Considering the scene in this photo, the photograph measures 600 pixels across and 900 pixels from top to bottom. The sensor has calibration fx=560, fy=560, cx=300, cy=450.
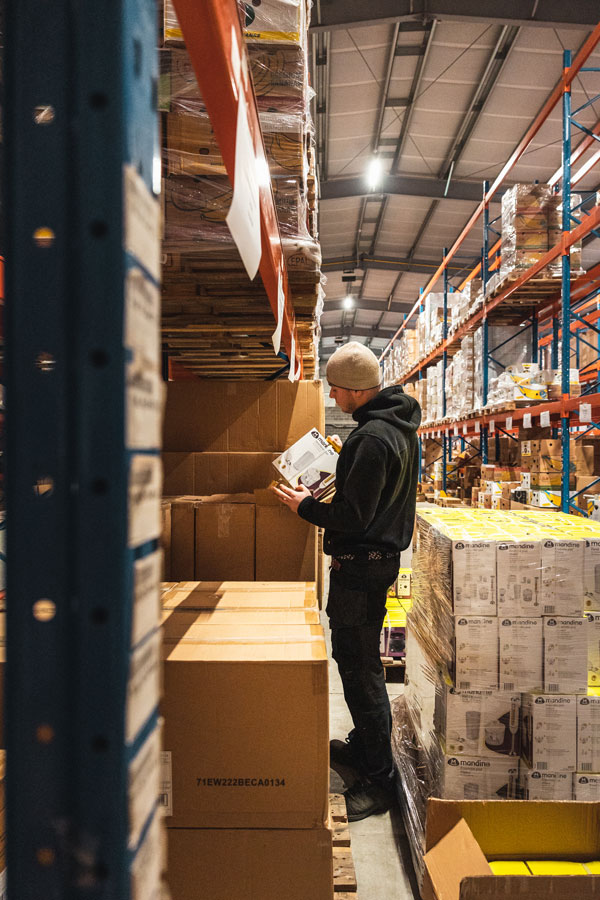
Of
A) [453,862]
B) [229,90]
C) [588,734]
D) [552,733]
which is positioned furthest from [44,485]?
[588,734]

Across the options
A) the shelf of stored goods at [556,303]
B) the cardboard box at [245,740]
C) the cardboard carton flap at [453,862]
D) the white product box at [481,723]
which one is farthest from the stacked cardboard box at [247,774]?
the shelf of stored goods at [556,303]

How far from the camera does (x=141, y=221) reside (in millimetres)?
516

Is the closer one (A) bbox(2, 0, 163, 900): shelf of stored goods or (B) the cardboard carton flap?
(A) bbox(2, 0, 163, 900): shelf of stored goods

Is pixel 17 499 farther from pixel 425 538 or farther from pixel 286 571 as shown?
pixel 425 538

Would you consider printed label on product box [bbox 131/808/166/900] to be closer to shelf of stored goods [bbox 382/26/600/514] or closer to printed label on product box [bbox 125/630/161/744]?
printed label on product box [bbox 125/630/161/744]

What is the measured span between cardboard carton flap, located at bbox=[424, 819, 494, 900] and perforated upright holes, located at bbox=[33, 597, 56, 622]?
1.68 m

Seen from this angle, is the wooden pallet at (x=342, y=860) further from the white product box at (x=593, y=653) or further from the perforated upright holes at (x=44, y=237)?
the perforated upright holes at (x=44, y=237)

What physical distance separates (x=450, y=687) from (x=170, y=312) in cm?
186

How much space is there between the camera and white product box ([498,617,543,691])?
7.27 feet

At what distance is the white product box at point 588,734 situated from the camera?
218 centimetres

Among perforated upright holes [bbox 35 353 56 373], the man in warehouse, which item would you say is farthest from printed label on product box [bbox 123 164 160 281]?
the man in warehouse

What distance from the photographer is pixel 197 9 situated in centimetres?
77

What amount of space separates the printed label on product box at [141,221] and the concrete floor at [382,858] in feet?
8.03

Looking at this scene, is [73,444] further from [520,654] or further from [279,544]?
[520,654]
